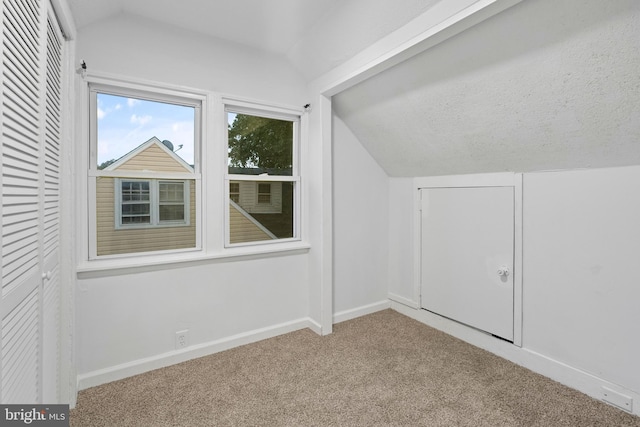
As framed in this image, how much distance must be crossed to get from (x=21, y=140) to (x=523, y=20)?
7.24 feet

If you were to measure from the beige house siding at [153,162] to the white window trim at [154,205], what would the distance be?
80 millimetres

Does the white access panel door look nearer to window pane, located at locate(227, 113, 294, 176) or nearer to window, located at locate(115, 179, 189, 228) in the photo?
window pane, located at locate(227, 113, 294, 176)

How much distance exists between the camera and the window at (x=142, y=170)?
7.16 feet

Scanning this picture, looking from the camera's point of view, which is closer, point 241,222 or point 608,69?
point 608,69

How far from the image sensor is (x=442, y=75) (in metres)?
2.09

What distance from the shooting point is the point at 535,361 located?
7.27 ft

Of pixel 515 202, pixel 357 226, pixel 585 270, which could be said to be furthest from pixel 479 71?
pixel 357 226

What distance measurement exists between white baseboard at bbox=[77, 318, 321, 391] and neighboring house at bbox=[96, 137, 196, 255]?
77 centimetres

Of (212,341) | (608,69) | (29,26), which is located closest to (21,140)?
(29,26)

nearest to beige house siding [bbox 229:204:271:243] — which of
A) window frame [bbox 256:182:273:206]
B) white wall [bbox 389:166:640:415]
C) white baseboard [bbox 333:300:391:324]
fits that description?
window frame [bbox 256:182:273:206]

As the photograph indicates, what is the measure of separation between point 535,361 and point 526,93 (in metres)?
1.77

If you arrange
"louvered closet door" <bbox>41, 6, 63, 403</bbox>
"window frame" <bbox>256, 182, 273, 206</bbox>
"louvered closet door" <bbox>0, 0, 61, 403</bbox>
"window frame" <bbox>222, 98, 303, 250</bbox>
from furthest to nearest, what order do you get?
"window frame" <bbox>256, 182, 273, 206</bbox>
"window frame" <bbox>222, 98, 303, 250</bbox>
"louvered closet door" <bbox>41, 6, 63, 403</bbox>
"louvered closet door" <bbox>0, 0, 61, 403</bbox>

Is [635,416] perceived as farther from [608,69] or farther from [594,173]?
[608,69]

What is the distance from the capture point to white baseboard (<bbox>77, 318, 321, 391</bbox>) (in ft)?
6.83
